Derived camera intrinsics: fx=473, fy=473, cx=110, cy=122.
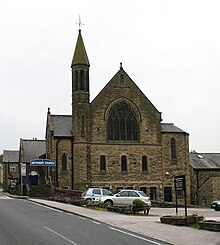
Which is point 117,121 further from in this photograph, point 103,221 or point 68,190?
point 103,221

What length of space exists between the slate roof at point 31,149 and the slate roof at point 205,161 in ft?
75.8

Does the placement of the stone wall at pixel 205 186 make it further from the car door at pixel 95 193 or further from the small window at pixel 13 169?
the small window at pixel 13 169

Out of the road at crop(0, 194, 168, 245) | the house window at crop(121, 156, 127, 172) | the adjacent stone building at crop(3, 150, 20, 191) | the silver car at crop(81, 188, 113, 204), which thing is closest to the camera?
the road at crop(0, 194, 168, 245)

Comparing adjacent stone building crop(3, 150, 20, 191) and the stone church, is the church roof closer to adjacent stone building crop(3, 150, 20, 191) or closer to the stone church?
the stone church

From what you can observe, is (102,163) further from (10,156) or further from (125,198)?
(10,156)

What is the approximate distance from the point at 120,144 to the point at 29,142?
2515cm

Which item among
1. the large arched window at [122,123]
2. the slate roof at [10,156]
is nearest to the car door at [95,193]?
the large arched window at [122,123]

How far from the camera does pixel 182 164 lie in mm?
50969

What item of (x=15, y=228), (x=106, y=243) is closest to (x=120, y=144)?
(x=15, y=228)

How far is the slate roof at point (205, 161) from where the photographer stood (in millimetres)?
54625

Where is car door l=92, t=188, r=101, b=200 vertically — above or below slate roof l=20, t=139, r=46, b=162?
below

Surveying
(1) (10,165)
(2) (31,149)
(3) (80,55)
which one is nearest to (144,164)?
(3) (80,55)

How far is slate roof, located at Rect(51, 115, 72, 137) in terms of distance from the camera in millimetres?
49000

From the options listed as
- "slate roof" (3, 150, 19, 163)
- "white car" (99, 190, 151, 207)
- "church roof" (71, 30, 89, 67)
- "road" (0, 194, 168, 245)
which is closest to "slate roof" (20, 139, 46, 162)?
"slate roof" (3, 150, 19, 163)
